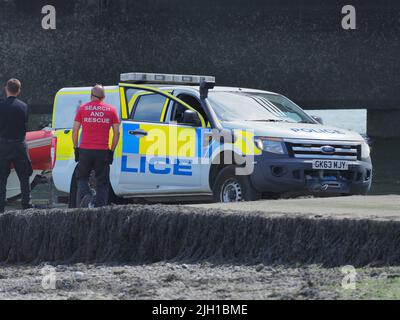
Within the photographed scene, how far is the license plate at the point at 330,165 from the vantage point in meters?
14.5

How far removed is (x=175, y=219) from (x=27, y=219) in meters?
1.96

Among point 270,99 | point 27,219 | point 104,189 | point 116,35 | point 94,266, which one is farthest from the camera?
point 116,35

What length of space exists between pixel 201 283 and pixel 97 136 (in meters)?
5.42

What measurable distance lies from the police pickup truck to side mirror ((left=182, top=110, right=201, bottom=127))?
0.01 meters

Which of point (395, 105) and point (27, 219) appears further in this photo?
point (395, 105)

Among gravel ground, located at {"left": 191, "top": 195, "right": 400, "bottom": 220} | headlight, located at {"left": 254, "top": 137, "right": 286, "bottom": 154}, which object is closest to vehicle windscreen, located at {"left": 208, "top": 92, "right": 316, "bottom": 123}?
headlight, located at {"left": 254, "top": 137, "right": 286, "bottom": 154}

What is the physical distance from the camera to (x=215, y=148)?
14875mm

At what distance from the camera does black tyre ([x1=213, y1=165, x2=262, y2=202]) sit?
14.4 metres

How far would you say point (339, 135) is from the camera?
14953 mm

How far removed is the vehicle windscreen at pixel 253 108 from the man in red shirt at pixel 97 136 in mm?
1569

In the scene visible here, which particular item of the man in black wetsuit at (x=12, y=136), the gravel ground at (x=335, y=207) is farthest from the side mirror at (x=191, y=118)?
the gravel ground at (x=335, y=207)

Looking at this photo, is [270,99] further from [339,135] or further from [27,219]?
[27,219]

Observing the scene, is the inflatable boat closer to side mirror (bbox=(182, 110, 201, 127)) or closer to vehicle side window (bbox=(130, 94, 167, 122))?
vehicle side window (bbox=(130, 94, 167, 122))
